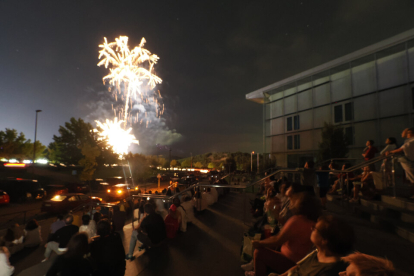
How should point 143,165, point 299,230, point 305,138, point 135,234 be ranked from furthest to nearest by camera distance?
point 143,165, point 305,138, point 135,234, point 299,230

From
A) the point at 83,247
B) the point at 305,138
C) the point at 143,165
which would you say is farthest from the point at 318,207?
the point at 143,165

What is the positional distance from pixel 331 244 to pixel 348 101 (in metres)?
25.8

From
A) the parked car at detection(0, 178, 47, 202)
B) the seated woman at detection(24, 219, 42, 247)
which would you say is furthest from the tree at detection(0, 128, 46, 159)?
the seated woman at detection(24, 219, 42, 247)

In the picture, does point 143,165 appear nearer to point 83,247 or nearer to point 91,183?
point 91,183

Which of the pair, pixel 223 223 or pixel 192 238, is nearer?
pixel 192 238

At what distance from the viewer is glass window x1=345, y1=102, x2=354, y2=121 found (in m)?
22.8

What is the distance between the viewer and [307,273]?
2.14 m

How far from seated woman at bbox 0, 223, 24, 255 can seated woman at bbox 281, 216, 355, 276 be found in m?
8.03

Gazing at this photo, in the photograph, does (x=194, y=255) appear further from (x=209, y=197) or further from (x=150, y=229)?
(x=209, y=197)

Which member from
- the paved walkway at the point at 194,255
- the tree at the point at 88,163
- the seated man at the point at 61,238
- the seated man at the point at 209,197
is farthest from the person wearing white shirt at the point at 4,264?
the tree at the point at 88,163

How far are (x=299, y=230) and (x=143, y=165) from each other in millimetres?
41130

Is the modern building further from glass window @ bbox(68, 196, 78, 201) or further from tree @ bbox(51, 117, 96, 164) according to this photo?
tree @ bbox(51, 117, 96, 164)

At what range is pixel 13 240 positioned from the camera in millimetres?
6496

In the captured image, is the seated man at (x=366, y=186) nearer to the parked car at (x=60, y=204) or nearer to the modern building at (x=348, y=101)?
the parked car at (x=60, y=204)
